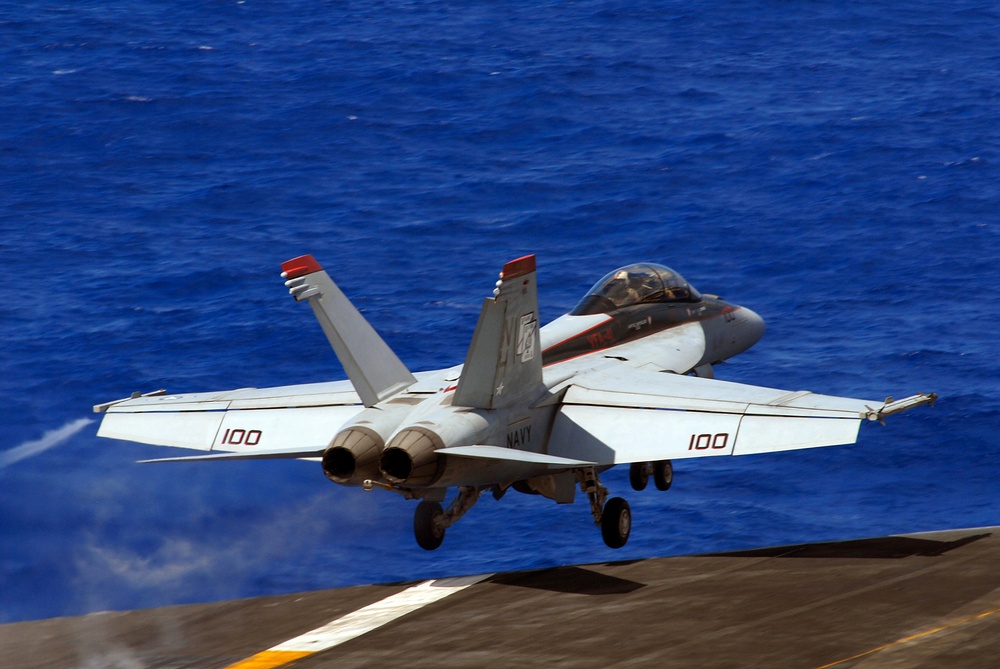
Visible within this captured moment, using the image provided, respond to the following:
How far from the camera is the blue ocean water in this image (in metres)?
55.2

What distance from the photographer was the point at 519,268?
88.6 ft

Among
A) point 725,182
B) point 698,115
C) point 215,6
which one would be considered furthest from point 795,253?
point 215,6

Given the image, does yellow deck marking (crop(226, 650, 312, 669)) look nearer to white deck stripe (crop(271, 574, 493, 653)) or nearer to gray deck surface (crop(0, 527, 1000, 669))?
white deck stripe (crop(271, 574, 493, 653))

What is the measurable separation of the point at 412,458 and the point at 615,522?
268 inches

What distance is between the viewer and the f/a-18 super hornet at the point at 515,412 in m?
26.4

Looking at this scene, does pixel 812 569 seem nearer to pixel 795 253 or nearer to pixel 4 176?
pixel 795 253

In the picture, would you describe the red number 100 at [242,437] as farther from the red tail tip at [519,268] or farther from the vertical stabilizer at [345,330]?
the red tail tip at [519,268]

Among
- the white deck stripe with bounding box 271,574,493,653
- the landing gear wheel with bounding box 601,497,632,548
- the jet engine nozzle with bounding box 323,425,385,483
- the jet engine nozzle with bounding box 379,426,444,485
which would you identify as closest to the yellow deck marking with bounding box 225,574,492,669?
the white deck stripe with bounding box 271,574,493,653

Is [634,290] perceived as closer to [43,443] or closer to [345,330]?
[345,330]

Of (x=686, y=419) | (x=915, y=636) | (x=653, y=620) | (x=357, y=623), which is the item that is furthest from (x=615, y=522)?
(x=915, y=636)

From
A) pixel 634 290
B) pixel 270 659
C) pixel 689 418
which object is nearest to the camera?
pixel 270 659

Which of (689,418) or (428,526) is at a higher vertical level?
(689,418)

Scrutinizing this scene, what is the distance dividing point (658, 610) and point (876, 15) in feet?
271

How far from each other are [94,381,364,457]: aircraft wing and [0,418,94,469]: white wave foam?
2584 cm
